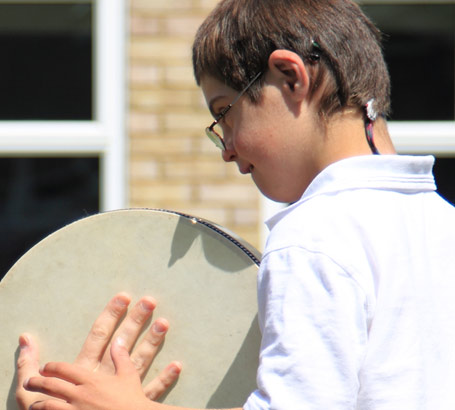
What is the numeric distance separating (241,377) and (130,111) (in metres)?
1.95

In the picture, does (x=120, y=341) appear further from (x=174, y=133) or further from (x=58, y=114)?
(x=58, y=114)

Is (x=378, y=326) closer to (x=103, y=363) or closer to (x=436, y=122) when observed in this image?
(x=103, y=363)

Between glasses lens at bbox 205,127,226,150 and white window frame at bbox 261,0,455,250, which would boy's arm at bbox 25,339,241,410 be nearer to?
glasses lens at bbox 205,127,226,150

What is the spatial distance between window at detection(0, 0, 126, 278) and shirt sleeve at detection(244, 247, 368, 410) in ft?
7.53

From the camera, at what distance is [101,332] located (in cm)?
170

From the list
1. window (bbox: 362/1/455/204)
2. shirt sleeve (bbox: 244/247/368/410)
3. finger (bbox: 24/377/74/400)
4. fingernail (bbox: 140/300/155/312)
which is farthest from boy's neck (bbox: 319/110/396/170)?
window (bbox: 362/1/455/204)

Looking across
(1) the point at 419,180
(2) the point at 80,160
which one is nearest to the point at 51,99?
(2) the point at 80,160

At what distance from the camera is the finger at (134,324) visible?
1685mm

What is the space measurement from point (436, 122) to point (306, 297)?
2.68m

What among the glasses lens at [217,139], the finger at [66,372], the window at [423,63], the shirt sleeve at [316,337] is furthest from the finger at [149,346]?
the window at [423,63]

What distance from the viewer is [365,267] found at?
127 cm

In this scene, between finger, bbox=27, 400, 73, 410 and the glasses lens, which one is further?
the glasses lens

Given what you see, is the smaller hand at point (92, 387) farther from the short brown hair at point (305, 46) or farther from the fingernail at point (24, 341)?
the short brown hair at point (305, 46)

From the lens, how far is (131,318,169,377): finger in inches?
66.7
